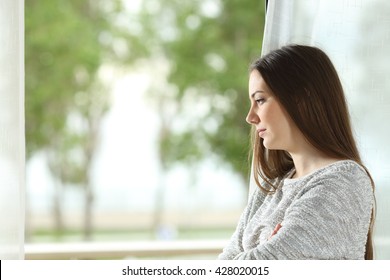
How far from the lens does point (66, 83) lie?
7621mm

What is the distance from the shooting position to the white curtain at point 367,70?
5.72ft

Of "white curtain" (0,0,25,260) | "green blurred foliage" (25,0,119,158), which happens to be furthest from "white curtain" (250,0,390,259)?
"green blurred foliage" (25,0,119,158)

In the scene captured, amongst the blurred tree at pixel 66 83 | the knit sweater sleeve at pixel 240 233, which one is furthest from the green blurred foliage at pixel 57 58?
the knit sweater sleeve at pixel 240 233

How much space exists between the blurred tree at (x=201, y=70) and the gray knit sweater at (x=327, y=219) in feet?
19.6

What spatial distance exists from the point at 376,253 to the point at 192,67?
5868mm

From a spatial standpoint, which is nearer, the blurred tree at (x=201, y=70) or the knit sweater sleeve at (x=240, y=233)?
the knit sweater sleeve at (x=240, y=233)

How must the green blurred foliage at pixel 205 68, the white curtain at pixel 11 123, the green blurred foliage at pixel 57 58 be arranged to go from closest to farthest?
the white curtain at pixel 11 123 < the green blurred foliage at pixel 57 58 < the green blurred foliage at pixel 205 68

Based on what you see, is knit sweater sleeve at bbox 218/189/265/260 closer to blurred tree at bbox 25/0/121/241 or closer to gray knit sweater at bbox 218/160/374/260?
gray knit sweater at bbox 218/160/374/260

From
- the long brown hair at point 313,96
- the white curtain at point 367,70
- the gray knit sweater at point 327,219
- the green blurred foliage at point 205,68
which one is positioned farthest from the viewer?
the green blurred foliage at point 205,68

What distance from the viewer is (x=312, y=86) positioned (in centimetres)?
151

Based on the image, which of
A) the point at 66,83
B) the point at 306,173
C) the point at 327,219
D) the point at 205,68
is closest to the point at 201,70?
the point at 205,68

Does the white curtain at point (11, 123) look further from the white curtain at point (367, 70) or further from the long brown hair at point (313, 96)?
the white curtain at point (367, 70)

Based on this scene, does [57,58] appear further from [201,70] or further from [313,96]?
[313,96]

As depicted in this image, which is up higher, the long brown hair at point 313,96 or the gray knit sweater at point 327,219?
the long brown hair at point 313,96
